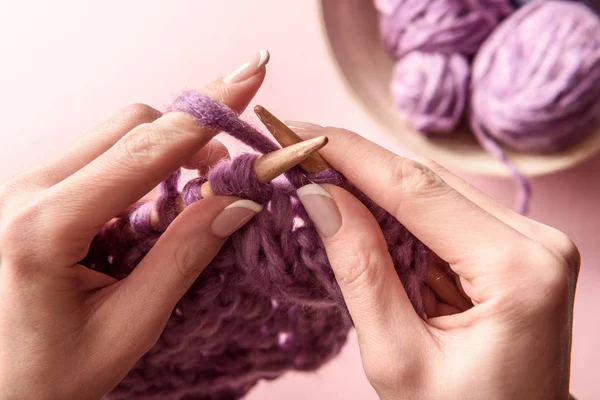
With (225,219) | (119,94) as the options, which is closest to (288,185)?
(225,219)

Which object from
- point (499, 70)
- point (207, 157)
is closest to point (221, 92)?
point (207, 157)

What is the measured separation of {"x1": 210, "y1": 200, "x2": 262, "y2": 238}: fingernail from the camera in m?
0.57

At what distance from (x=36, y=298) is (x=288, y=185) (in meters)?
0.30

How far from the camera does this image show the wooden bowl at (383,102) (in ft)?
3.36

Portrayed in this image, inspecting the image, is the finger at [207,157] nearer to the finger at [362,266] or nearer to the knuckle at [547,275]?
the finger at [362,266]

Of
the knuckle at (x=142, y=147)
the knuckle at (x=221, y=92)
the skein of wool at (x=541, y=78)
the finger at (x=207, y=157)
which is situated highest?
the knuckle at (x=142, y=147)

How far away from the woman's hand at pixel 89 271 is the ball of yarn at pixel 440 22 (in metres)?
0.61

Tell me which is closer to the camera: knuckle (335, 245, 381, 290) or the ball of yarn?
knuckle (335, 245, 381, 290)

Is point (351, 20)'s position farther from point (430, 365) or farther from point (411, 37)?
point (430, 365)

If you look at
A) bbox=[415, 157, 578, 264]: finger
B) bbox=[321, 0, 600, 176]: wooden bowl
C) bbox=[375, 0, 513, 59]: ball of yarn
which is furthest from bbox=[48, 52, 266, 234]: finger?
bbox=[375, 0, 513, 59]: ball of yarn

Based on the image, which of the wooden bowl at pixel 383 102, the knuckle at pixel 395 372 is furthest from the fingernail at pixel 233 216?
the wooden bowl at pixel 383 102

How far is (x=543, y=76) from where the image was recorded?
3.27 feet

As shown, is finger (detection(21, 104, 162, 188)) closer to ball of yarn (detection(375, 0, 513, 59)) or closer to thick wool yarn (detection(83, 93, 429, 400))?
thick wool yarn (detection(83, 93, 429, 400))

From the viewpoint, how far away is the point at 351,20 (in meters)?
1.07
